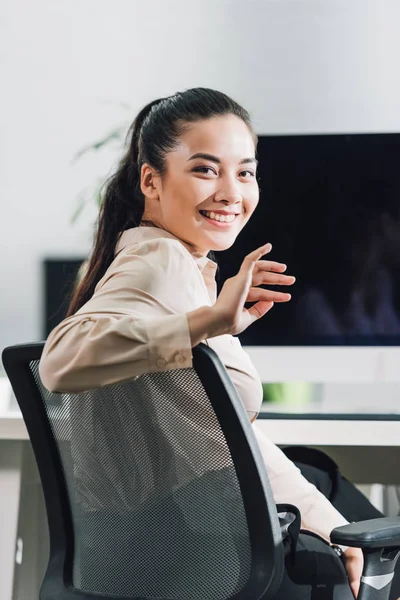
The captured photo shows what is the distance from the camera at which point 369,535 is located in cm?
101

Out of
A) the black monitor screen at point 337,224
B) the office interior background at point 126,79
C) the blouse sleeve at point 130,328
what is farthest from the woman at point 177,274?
the office interior background at point 126,79

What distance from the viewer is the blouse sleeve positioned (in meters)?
0.93

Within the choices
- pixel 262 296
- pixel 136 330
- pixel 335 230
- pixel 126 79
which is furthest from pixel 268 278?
pixel 126 79

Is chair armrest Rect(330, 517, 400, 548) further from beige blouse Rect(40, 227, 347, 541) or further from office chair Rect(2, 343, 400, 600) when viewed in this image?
beige blouse Rect(40, 227, 347, 541)

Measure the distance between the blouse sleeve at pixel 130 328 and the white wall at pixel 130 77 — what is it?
5.24 ft

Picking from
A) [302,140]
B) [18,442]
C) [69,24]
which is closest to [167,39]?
[69,24]

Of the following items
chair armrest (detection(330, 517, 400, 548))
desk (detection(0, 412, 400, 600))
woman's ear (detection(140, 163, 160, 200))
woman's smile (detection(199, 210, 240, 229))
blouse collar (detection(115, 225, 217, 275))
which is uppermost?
woman's ear (detection(140, 163, 160, 200))

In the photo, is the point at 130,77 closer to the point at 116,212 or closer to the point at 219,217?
the point at 116,212

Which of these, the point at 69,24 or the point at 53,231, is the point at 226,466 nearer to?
the point at 53,231

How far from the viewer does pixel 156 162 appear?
1.32 m

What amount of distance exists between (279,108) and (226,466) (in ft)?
5.81

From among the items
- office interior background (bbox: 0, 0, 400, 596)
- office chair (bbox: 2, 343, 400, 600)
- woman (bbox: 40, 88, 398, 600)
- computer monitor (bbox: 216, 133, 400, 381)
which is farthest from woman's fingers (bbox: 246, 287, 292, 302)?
office interior background (bbox: 0, 0, 400, 596)

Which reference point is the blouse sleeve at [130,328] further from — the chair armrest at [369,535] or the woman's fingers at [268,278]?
the chair armrest at [369,535]

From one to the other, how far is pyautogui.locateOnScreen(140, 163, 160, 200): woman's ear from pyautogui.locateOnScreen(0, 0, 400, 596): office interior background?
1.28 meters
